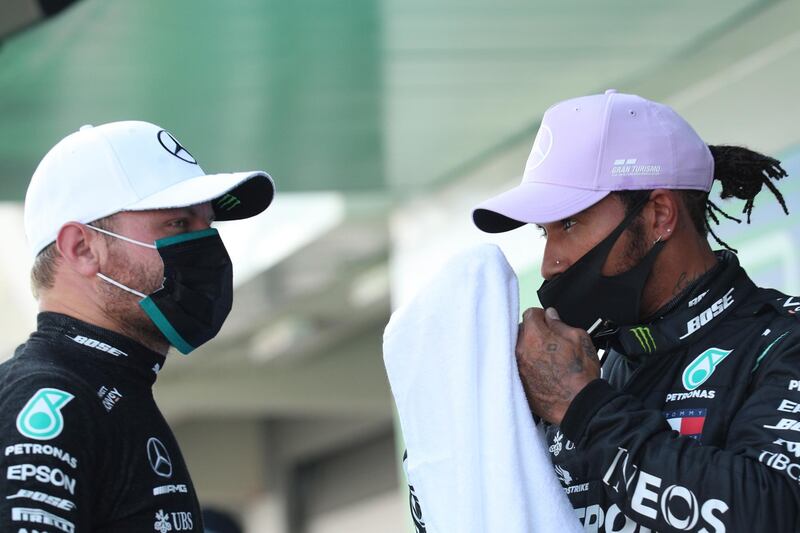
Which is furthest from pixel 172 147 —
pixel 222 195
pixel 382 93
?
pixel 382 93

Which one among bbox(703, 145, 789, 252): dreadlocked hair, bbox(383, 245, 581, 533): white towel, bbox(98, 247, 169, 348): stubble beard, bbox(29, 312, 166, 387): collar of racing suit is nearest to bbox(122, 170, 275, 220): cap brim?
bbox(98, 247, 169, 348): stubble beard

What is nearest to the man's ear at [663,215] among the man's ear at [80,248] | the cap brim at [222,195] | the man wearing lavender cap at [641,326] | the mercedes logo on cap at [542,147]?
the man wearing lavender cap at [641,326]

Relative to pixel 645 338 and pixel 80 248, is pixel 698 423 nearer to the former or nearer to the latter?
pixel 645 338

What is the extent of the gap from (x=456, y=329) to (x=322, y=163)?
4741 millimetres

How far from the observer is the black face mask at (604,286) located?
93.7 inches

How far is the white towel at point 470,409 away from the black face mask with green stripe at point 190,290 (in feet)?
1.24

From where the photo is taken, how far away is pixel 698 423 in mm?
2240

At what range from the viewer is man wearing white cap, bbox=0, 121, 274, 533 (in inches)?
82.8

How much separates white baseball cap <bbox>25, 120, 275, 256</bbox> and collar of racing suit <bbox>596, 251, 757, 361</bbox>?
816 millimetres

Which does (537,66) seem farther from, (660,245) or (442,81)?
(660,245)

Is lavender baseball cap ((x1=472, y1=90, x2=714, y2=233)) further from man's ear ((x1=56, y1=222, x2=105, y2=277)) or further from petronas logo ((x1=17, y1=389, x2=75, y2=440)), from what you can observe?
petronas logo ((x1=17, y1=389, x2=75, y2=440))

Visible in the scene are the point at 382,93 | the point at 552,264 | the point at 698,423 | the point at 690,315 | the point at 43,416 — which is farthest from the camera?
the point at 382,93

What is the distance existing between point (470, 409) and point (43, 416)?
74 cm

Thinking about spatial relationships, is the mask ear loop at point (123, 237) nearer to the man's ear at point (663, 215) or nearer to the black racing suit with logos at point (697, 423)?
the black racing suit with logos at point (697, 423)
